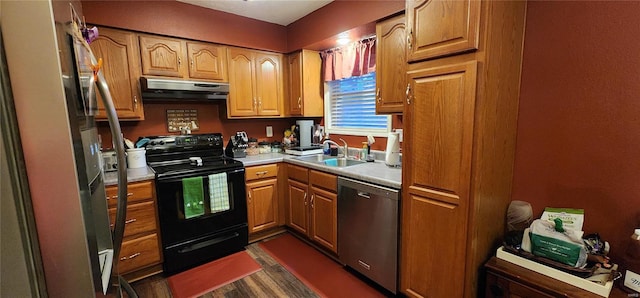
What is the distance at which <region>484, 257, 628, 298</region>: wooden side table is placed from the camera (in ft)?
4.18

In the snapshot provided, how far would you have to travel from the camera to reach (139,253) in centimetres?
→ 222

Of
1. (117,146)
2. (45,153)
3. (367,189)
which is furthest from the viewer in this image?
(367,189)

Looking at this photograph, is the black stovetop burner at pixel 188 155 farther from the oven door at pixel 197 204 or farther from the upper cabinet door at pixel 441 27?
the upper cabinet door at pixel 441 27

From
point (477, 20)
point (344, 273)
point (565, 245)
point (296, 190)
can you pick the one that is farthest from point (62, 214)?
point (296, 190)

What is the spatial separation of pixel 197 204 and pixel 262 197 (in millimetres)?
683

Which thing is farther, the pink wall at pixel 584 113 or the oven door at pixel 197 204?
the oven door at pixel 197 204

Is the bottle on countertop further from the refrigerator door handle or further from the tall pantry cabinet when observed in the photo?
the refrigerator door handle

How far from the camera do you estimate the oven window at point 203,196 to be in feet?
7.68

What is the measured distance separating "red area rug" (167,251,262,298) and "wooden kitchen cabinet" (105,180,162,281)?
Result: 255 millimetres

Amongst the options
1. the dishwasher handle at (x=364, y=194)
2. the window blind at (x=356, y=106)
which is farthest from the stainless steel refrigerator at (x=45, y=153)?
the window blind at (x=356, y=106)

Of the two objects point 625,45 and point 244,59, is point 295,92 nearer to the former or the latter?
point 244,59

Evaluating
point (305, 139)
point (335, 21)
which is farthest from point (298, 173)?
point (335, 21)

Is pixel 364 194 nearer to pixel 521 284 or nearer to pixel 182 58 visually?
pixel 521 284

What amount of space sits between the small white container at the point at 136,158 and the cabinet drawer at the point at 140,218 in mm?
476
